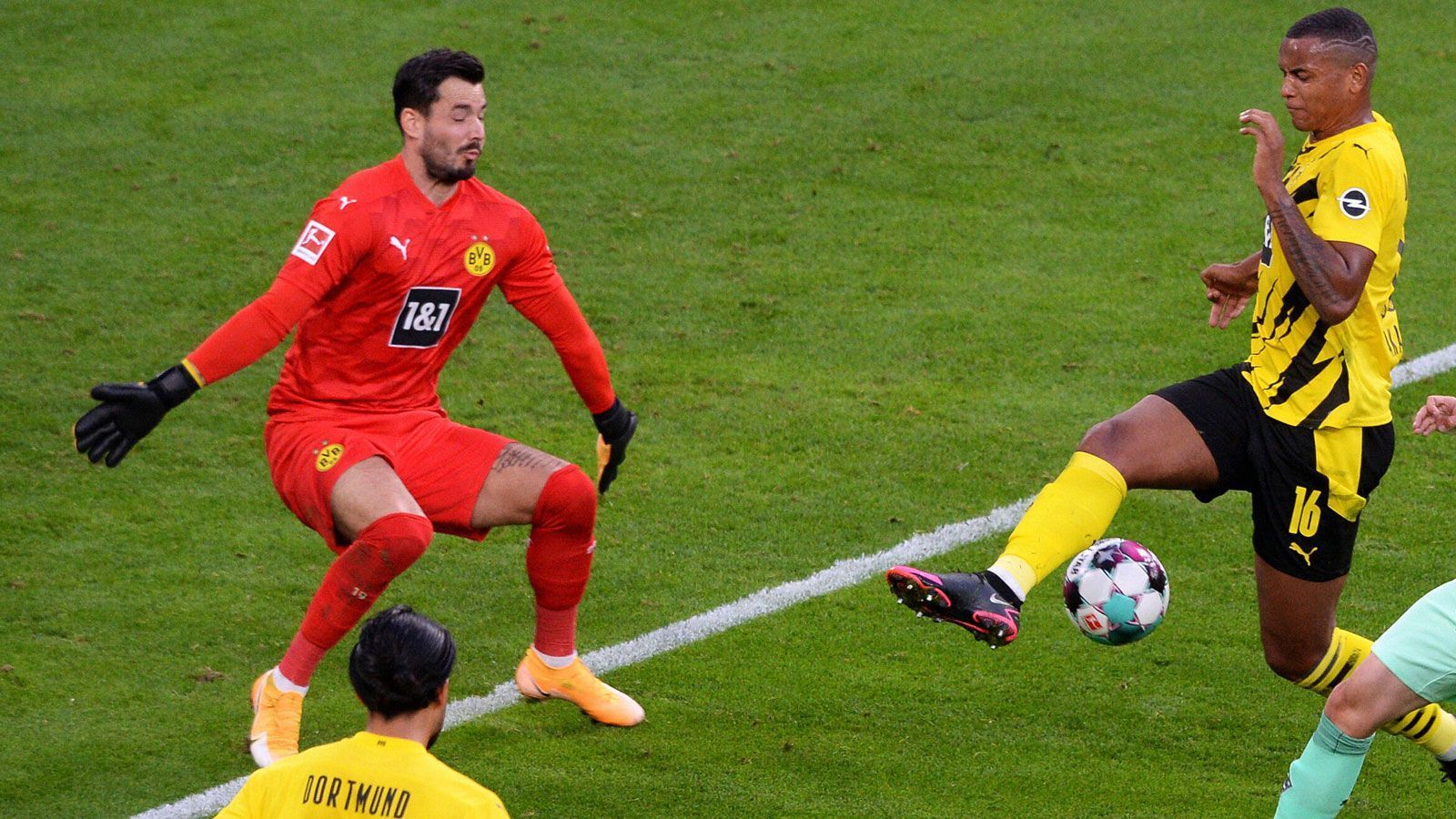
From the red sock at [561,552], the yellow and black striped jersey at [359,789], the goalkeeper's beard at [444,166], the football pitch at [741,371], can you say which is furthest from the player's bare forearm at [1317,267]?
the yellow and black striped jersey at [359,789]

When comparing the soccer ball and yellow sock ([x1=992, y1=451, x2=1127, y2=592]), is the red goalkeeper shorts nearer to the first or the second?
yellow sock ([x1=992, y1=451, x2=1127, y2=592])

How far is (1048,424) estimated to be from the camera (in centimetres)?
825

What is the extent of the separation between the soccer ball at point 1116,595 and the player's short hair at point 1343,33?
1.64m

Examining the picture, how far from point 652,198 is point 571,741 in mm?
5382

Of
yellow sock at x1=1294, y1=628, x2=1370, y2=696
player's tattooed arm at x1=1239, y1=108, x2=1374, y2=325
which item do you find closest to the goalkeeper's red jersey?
player's tattooed arm at x1=1239, y1=108, x2=1374, y2=325

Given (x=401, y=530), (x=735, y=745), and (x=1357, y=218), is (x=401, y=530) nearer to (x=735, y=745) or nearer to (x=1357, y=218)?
(x=735, y=745)

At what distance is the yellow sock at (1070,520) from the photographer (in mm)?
5004

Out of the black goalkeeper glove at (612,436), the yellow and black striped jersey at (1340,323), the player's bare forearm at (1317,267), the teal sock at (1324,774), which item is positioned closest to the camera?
the teal sock at (1324,774)

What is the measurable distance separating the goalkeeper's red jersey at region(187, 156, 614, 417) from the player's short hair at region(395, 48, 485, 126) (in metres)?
0.23

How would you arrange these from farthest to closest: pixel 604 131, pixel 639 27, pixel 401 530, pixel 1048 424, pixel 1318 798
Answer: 1. pixel 639 27
2. pixel 604 131
3. pixel 1048 424
4. pixel 401 530
5. pixel 1318 798

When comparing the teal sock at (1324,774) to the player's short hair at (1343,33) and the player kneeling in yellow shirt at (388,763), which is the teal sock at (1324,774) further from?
the player kneeling in yellow shirt at (388,763)

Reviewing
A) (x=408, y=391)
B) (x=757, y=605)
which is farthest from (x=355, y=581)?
(x=757, y=605)

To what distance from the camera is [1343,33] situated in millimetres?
4992

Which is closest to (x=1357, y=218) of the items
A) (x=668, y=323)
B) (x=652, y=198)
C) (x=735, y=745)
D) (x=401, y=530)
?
(x=735, y=745)
